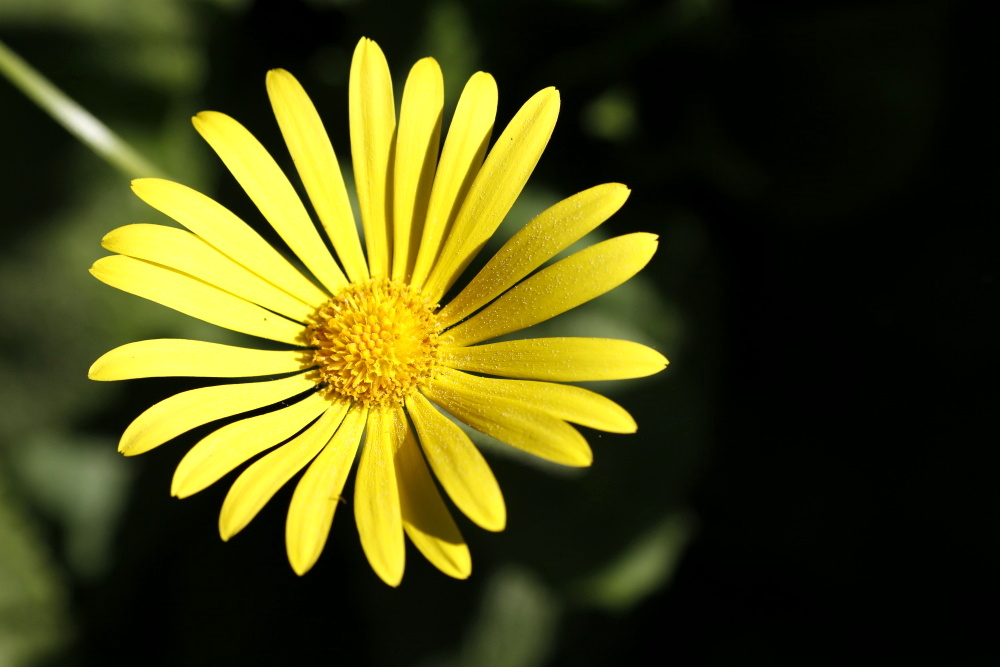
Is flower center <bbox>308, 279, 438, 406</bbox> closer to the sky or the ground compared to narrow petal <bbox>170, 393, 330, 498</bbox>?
closer to the sky

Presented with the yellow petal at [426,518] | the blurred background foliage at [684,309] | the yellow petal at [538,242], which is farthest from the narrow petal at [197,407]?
the blurred background foliage at [684,309]

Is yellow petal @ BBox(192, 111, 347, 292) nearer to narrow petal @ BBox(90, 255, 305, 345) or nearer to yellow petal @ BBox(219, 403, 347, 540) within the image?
narrow petal @ BBox(90, 255, 305, 345)

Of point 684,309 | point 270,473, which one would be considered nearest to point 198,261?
point 270,473

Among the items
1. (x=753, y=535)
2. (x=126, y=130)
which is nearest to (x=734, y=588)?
(x=753, y=535)

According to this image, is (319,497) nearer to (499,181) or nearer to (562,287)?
(562,287)

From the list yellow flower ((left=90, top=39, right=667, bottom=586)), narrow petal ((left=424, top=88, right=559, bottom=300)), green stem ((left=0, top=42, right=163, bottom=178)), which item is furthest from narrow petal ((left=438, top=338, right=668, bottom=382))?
green stem ((left=0, top=42, right=163, bottom=178))

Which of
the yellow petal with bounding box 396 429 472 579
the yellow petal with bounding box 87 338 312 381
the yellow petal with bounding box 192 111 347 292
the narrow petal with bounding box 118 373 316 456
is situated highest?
the yellow petal with bounding box 192 111 347 292

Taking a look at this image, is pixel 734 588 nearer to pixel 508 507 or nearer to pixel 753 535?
pixel 753 535

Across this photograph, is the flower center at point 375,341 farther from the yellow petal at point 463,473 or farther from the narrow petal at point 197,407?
the yellow petal at point 463,473
